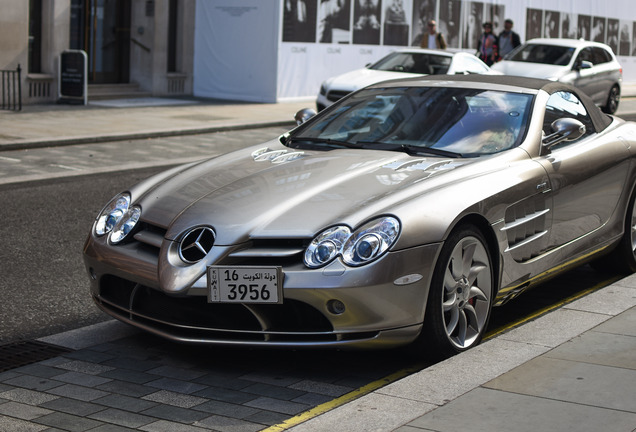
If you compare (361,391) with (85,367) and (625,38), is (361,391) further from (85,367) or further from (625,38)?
(625,38)

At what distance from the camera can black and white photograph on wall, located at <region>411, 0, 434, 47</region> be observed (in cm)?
2680

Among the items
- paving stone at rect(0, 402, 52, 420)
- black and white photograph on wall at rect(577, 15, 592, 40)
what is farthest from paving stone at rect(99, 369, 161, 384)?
black and white photograph on wall at rect(577, 15, 592, 40)

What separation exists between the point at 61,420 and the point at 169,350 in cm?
116

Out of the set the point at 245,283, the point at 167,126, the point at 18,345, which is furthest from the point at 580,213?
the point at 167,126

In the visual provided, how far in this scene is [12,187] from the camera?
10836 mm

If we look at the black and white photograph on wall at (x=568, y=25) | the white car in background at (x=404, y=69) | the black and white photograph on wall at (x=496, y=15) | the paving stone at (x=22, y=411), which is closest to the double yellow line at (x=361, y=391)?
the paving stone at (x=22, y=411)

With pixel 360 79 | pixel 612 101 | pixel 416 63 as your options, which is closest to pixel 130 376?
pixel 360 79

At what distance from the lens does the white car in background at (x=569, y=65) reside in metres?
21.3

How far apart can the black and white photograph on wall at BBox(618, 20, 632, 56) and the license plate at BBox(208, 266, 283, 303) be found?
33.5m

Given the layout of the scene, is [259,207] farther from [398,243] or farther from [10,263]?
[10,263]

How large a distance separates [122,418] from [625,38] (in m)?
34.8

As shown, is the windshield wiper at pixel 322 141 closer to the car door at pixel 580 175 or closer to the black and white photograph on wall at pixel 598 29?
the car door at pixel 580 175

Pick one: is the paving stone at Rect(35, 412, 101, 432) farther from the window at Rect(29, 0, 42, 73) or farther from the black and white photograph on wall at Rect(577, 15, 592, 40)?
the black and white photograph on wall at Rect(577, 15, 592, 40)

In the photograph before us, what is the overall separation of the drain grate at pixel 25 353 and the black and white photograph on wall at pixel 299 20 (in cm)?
1799
